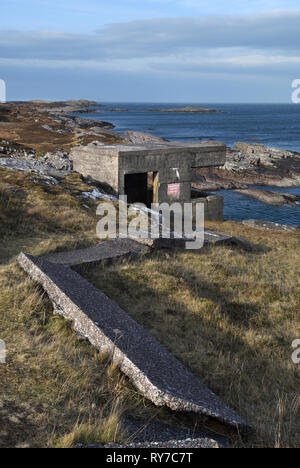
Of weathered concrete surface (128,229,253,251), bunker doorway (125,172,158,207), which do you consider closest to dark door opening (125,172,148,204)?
bunker doorway (125,172,158,207)

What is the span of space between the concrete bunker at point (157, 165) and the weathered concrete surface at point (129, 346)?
1444 centimetres

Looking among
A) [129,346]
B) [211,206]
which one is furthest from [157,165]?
[129,346]

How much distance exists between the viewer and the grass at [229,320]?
20.1 ft

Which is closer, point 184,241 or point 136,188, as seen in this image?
point 184,241

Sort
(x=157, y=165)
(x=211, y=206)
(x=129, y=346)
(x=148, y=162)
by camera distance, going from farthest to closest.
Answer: (x=211, y=206) → (x=157, y=165) → (x=148, y=162) → (x=129, y=346)

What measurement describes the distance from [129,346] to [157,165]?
18.4 meters

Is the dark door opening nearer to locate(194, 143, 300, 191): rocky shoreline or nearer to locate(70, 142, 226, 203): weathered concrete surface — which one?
locate(70, 142, 226, 203): weathered concrete surface

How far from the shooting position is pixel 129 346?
6352 mm

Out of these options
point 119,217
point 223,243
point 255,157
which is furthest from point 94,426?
point 255,157

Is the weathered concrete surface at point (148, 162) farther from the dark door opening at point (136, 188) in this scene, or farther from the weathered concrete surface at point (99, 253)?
the weathered concrete surface at point (99, 253)

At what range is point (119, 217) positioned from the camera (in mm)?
18750

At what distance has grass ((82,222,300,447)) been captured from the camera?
241 inches

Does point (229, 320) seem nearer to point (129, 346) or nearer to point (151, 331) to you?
point (151, 331)

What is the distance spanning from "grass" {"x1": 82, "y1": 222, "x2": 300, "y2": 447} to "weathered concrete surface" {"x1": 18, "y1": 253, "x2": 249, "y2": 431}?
637 millimetres
